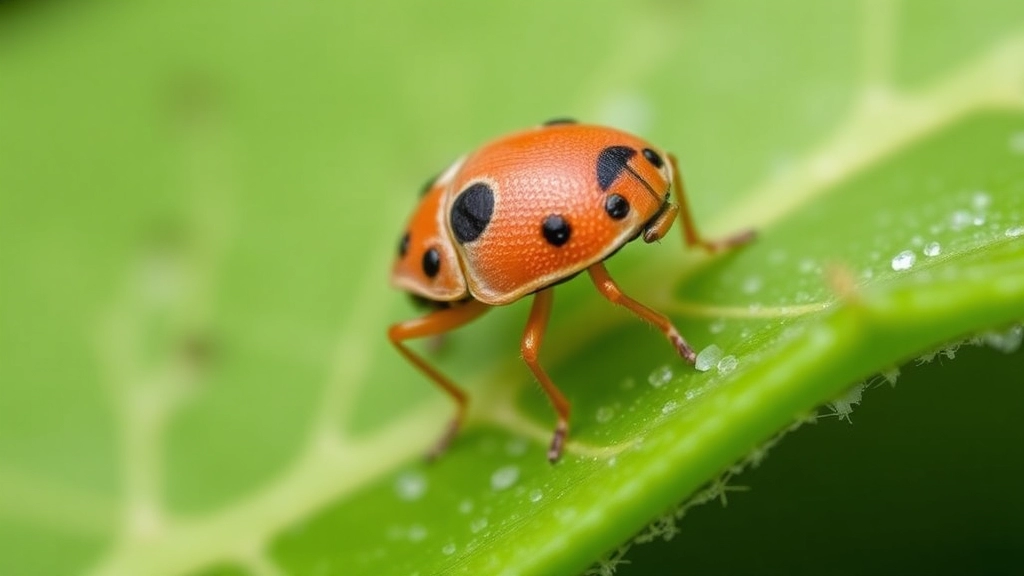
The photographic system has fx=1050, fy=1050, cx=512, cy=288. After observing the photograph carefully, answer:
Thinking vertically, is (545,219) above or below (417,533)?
above

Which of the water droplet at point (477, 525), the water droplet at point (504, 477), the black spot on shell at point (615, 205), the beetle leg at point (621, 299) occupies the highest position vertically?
the black spot on shell at point (615, 205)

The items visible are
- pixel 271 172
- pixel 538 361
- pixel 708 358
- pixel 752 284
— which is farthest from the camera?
pixel 271 172

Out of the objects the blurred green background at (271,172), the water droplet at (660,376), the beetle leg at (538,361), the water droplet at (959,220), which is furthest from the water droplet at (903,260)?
the beetle leg at (538,361)

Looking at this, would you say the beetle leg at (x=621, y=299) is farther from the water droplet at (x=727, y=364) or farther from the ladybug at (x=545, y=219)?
the water droplet at (x=727, y=364)

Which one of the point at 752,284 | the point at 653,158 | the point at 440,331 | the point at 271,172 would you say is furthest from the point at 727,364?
the point at 271,172

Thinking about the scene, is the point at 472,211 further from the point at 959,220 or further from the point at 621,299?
the point at 959,220

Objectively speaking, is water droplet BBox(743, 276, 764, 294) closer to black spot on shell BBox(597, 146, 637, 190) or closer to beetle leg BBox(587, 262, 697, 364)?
beetle leg BBox(587, 262, 697, 364)

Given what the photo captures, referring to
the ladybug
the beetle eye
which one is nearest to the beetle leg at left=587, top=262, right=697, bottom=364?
the ladybug

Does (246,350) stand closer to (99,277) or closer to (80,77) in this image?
(99,277)
